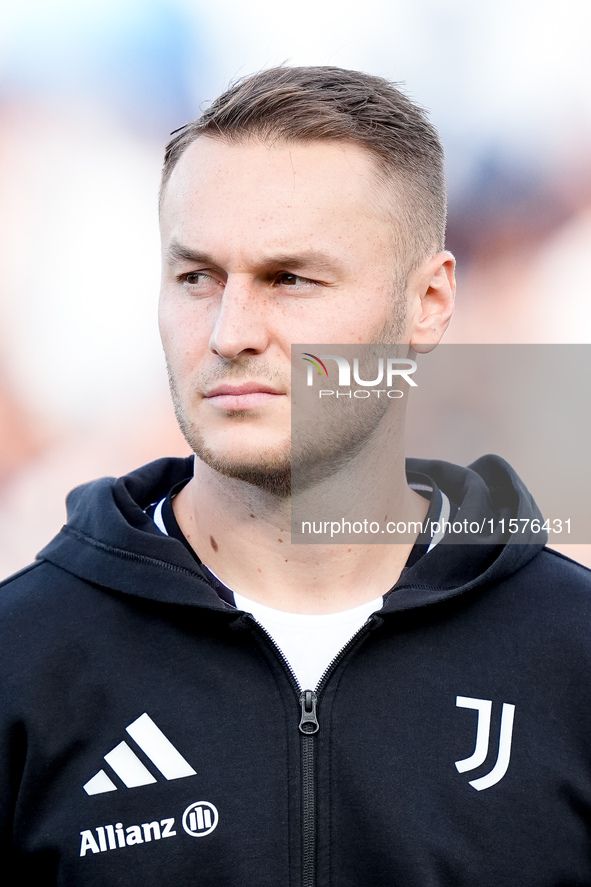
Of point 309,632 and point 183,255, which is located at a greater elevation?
point 183,255

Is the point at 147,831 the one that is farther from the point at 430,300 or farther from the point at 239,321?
the point at 430,300

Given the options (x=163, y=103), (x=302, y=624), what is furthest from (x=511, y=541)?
(x=163, y=103)

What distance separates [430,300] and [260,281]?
42 cm

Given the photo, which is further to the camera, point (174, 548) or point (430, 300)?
point (430, 300)

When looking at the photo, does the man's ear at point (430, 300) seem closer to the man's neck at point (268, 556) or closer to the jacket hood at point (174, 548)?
the jacket hood at point (174, 548)

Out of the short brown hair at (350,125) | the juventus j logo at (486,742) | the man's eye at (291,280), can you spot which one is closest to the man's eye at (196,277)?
the man's eye at (291,280)

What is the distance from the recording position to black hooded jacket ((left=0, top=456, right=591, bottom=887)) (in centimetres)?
136

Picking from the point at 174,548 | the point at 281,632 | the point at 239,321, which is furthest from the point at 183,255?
the point at 281,632

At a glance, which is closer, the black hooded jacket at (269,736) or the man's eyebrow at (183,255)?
the black hooded jacket at (269,736)

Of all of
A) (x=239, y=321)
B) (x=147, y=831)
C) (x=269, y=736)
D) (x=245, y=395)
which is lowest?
(x=147, y=831)

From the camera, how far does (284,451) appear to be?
146cm

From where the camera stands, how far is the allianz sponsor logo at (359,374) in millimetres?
1520

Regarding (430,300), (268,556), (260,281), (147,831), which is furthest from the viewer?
(430,300)

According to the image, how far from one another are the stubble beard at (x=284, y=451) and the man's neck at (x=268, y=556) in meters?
0.05
